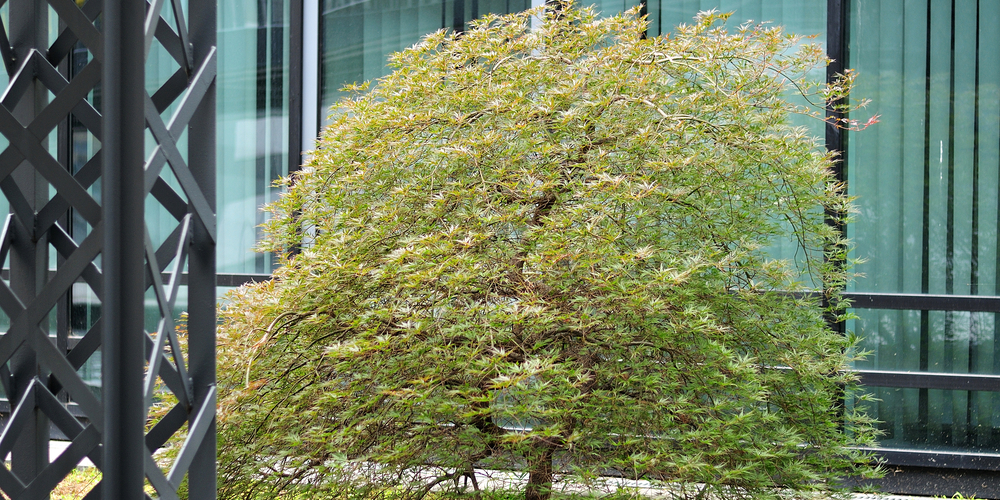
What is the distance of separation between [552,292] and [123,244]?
1.65 m

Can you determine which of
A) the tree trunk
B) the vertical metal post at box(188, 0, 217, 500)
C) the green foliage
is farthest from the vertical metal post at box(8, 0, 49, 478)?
the tree trunk

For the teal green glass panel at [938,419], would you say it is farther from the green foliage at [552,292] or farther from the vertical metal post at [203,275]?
the vertical metal post at [203,275]

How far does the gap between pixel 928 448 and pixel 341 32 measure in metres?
5.42

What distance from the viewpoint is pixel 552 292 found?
288 cm

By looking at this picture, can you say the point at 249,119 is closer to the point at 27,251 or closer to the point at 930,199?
the point at 27,251

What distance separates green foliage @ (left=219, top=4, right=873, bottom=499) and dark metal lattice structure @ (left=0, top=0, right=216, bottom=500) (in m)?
0.78

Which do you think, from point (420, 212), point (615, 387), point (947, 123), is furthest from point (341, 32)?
point (947, 123)

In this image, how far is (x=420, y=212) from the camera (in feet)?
10.3

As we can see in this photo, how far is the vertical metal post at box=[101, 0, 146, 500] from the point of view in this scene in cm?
162

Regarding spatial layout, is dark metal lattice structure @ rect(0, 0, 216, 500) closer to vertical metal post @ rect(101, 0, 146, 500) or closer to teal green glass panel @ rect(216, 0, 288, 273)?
vertical metal post @ rect(101, 0, 146, 500)

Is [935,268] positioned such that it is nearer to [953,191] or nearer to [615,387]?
[953,191]

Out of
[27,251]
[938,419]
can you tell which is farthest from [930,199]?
[27,251]

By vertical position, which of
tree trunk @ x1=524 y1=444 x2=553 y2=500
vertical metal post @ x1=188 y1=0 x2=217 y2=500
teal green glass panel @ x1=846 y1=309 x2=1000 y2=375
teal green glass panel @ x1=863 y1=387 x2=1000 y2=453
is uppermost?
vertical metal post @ x1=188 y1=0 x2=217 y2=500

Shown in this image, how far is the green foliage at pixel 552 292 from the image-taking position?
110 inches
